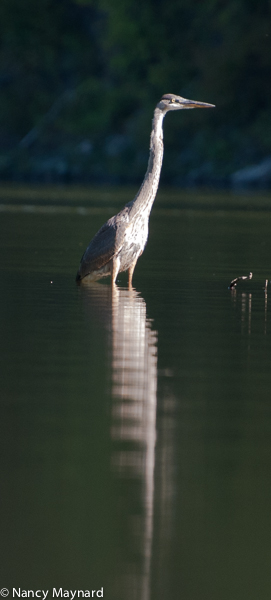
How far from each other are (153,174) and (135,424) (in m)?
7.96

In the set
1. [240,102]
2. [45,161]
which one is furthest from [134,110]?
[240,102]

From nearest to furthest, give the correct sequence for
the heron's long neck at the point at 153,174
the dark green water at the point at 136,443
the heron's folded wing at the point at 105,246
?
the dark green water at the point at 136,443
the heron's folded wing at the point at 105,246
the heron's long neck at the point at 153,174

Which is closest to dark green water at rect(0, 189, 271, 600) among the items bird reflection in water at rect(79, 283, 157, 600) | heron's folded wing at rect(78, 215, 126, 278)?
bird reflection in water at rect(79, 283, 157, 600)

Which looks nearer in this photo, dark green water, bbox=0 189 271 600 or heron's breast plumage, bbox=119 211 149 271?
dark green water, bbox=0 189 271 600

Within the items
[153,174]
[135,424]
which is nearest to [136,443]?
[135,424]

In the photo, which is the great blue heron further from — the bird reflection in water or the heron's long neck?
the bird reflection in water

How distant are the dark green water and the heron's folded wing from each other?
0.57 meters

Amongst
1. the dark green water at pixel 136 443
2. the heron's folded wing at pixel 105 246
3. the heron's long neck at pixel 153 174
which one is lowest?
the dark green water at pixel 136 443

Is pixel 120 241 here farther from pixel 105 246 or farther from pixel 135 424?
pixel 135 424

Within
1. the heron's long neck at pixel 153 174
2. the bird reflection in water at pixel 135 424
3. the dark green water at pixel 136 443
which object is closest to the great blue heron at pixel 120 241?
the heron's long neck at pixel 153 174

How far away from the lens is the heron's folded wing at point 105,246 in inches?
535

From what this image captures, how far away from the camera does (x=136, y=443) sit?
248 inches

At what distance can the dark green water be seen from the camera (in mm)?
4824

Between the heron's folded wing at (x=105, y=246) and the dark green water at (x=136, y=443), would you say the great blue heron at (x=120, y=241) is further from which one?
the dark green water at (x=136, y=443)
